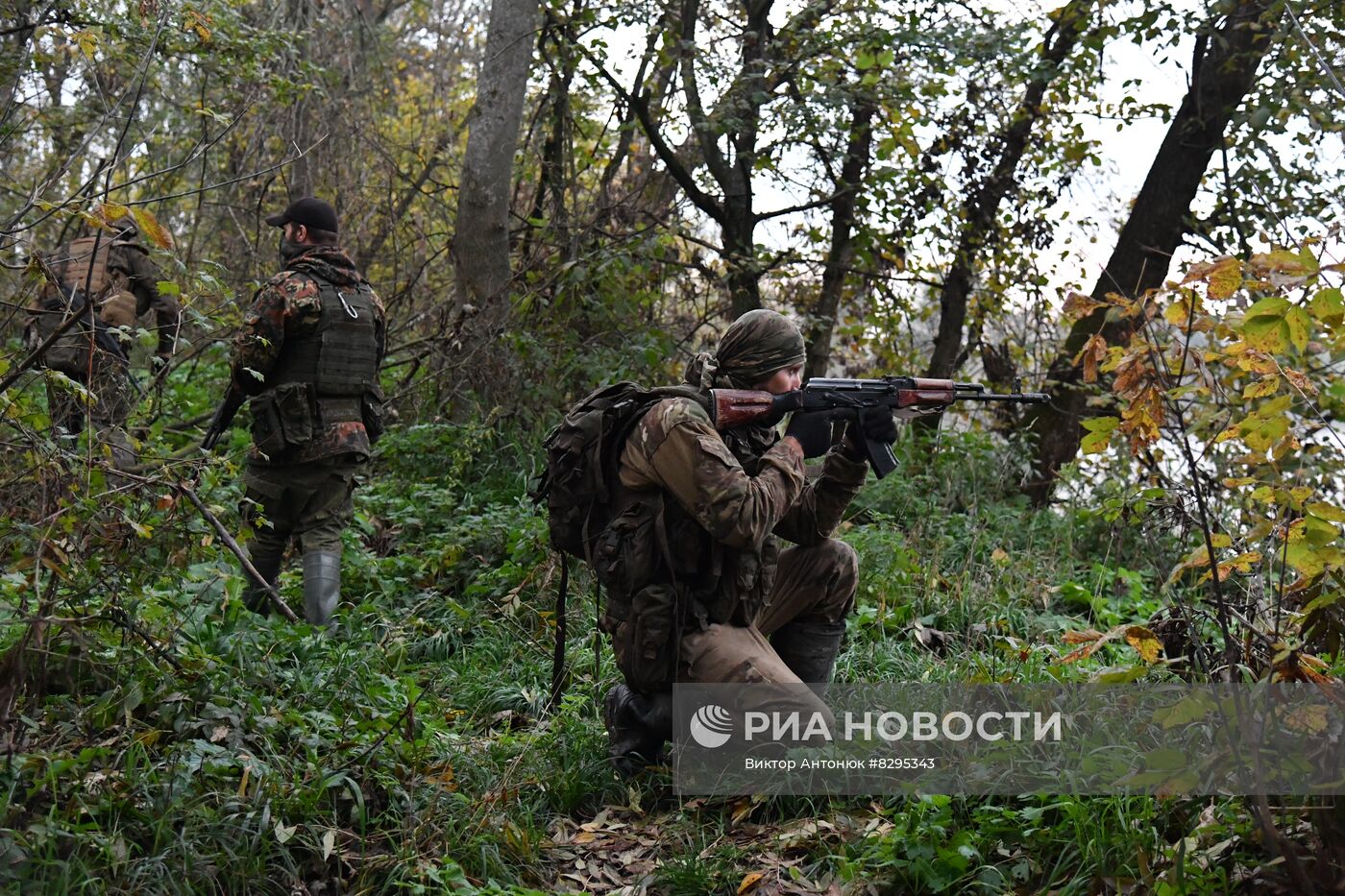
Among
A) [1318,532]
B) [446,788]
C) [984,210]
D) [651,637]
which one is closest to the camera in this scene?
[1318,532]

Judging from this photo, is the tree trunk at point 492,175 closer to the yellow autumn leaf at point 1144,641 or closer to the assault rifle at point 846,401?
the assault rifle at point 846,401

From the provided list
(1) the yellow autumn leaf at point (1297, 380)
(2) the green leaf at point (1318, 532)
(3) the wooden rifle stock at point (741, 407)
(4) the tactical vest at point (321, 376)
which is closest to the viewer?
(2) the green leaf at point (1318, 532)

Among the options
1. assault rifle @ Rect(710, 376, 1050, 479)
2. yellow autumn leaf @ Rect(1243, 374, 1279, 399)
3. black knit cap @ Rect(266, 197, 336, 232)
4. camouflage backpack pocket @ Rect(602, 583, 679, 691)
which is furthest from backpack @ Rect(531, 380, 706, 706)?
black knit cap @ Rect(266, 197, 336, 232)

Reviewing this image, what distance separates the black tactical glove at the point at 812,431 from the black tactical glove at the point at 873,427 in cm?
9

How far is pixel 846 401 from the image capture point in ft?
13.6

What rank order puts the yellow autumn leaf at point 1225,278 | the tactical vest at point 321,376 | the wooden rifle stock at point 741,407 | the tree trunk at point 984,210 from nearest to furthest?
the yellow autumn leaf at point 1225,278
the wooden rifle stock at point 741,407
the tactical vest at point 321,376
the tree trunk at point 984,210

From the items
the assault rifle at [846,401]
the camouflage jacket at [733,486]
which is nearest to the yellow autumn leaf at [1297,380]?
the assault rifle at [846,401]

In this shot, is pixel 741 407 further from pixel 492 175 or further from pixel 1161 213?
pixel 1161 213

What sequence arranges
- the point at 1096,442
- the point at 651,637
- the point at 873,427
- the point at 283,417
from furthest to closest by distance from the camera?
1. the point at 283,417
2. the point at 873,427
3. the point at 651,637
4. the point at 1096,442

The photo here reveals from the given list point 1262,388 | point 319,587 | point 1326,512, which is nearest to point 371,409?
point 319,587

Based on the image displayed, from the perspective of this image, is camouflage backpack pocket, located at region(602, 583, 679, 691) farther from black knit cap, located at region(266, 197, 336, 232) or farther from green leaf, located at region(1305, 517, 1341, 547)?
black knit cap, located at region(266, 197, 336, 232)

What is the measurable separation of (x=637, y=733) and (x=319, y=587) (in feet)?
6.91

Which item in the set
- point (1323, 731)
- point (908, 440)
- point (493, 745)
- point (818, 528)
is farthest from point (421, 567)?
point (1323, 731)

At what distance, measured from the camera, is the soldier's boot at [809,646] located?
14.3 feet
